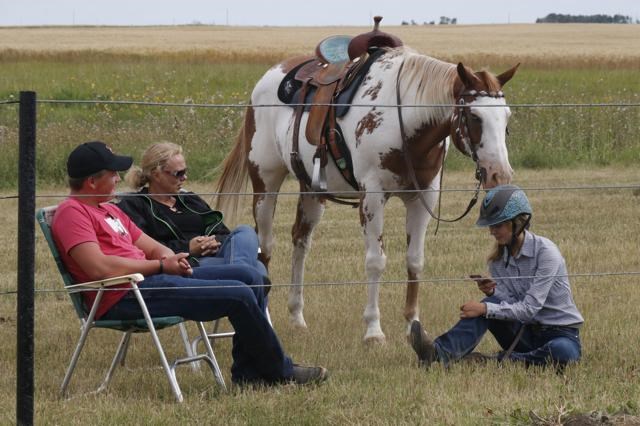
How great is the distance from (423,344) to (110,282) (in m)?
1.81

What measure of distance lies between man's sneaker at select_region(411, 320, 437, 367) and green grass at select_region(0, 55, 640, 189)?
777cm

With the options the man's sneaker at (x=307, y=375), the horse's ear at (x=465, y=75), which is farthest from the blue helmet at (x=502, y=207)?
the man's sneaker at (x=307, y=375)

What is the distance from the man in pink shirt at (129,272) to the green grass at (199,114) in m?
8.01

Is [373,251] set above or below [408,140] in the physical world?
below

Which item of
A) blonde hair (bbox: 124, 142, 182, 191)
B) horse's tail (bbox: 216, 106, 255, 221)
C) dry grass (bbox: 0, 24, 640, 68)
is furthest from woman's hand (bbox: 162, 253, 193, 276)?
dry grass (bbox: 0, 24, 640, 68)

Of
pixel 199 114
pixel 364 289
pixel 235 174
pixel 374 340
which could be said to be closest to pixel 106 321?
pixel 374 340

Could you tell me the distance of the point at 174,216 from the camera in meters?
6.79

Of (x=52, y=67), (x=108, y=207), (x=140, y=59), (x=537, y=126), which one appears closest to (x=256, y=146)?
(x=108, y=207)

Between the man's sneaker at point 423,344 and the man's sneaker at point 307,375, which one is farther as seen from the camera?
the man's sneaker at point 423,344

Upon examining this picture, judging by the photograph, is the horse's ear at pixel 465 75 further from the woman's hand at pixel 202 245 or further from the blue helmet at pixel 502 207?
the woman's hand at pixel 202 245

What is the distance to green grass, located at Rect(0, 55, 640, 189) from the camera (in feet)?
56.7

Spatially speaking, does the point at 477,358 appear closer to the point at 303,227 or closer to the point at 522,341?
the point at 522,341

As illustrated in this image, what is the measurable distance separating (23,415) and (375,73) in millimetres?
3768

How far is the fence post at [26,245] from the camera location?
4930 millimetres
